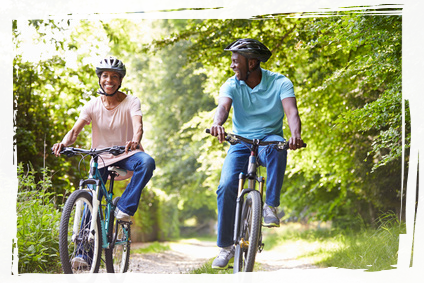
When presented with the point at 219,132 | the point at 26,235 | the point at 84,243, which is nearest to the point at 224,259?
the point at 219,132

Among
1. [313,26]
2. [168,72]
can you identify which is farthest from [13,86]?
[168,72]

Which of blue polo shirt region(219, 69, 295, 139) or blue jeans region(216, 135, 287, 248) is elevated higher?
blue polo shirt region(219, 69, 295, 139)

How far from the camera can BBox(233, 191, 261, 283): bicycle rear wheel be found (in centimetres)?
404

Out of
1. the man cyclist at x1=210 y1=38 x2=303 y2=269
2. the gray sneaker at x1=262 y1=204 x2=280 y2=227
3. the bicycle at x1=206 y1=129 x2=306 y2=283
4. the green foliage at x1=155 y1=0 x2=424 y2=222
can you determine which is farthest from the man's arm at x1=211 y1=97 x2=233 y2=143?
the green foliage at x1=155 y1=0 x2=424 y2=222

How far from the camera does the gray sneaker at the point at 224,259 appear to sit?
14.5 feet

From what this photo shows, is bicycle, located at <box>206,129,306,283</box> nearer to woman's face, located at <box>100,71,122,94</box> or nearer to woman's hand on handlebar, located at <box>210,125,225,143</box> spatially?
woman's hand on handlebar, located at <box>210,125,225,143</box>

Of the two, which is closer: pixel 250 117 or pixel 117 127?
pixel 250 117

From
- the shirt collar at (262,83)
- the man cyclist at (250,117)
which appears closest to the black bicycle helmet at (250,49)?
the man cyclist at (250,117)

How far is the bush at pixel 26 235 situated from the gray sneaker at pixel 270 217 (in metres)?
2.67

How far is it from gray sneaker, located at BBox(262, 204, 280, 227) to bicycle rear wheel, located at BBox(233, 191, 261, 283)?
0.15 metres

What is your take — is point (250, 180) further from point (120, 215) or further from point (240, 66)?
point (120, 215)

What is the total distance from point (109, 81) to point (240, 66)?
139cm

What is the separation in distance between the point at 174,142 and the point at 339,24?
55.5 feet

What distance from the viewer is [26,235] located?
19.1 feet
